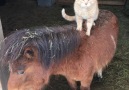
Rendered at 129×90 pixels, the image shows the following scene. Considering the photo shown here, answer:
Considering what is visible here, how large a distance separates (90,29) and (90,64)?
37cm

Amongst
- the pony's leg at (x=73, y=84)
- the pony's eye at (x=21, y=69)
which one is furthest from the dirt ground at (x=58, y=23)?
the pony's eye at (x=21, y=69)

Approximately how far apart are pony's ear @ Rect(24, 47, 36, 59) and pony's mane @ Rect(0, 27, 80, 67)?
1.5 inches

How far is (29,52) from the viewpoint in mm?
2330

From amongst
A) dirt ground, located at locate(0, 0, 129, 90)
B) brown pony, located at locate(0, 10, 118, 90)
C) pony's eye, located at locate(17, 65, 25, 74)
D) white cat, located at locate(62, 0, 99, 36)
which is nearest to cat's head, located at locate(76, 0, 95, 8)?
white cat, located at locate(62, 0, 99, 36)

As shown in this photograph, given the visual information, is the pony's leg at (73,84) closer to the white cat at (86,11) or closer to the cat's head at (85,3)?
the white cat at (86,11)

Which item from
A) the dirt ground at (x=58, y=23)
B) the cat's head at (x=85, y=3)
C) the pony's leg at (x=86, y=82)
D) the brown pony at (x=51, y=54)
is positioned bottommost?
the dirt ground at (x=58, y=23)

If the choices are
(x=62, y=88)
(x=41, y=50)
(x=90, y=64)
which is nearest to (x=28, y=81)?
(x=41, y=50)

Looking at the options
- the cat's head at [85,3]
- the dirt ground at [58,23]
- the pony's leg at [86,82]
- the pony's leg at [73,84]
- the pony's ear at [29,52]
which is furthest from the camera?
the dirt ground at [58,23]

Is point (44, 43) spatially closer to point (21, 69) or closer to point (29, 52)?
point (29, 52)

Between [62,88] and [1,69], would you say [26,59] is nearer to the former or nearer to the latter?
[1,69]

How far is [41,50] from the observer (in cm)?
240

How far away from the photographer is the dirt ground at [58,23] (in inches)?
145

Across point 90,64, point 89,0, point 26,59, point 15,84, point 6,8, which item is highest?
point 89,0

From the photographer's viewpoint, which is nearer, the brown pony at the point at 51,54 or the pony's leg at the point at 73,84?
the brown pony at the point at 51,54
